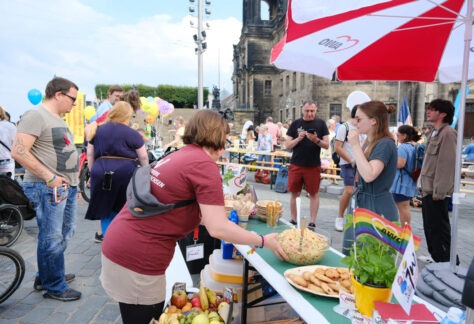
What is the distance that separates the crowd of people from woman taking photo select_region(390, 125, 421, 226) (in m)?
0.02

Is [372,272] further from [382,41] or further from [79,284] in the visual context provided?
[79,284]

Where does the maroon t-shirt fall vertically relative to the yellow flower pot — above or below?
above

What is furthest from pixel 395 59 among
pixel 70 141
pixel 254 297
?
pixel 70 141

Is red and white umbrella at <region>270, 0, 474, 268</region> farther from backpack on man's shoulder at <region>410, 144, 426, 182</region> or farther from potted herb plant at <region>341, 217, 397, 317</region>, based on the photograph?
potted herb plant at <region>341, 217, 397, 317</region>

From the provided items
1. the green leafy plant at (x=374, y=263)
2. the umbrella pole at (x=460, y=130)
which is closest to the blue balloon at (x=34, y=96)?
the umbrella pole at (x=460, y=130)

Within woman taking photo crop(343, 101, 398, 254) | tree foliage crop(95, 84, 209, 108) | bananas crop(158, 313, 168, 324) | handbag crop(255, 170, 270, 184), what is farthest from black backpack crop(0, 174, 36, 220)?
tree foliage crop(95, 84, 209, 108)

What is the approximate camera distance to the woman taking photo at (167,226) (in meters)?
1.69

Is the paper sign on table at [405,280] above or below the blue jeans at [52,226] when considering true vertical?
above

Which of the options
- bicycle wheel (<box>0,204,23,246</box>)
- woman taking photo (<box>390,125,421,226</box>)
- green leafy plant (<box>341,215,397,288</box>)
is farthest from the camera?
woman taking photo (<box>390,125,421,226</box>)

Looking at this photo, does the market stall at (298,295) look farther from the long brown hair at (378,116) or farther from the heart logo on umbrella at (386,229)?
the long brown hair at (378,116)

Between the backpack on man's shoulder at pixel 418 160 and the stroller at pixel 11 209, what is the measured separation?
223 inches

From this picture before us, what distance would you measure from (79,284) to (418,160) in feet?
16.7

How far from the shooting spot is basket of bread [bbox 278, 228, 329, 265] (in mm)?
2027

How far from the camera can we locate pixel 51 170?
3.06m
